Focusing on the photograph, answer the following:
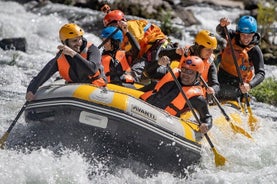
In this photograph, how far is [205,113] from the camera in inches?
303

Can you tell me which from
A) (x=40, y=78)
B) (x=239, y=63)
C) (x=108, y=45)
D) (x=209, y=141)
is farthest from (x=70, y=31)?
(x=239, y=63)

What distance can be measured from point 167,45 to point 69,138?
280 cm

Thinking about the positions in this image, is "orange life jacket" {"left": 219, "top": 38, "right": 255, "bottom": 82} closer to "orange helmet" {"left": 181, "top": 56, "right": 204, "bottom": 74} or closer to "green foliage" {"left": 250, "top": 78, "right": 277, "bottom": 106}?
"orange helmet" {"left": 181, "top": 56, "right": 204, "bottom": 74}

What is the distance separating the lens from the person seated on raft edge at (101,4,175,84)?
939 centimetres

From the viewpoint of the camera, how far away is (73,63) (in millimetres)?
7809

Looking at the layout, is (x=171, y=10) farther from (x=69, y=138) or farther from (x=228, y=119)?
(x=69, y=138)

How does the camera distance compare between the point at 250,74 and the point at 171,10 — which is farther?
the point at 171,10

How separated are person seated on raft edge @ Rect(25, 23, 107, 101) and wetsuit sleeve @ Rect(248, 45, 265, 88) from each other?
2261 mm

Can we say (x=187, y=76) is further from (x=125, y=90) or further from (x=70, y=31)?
(x=70, y=31)

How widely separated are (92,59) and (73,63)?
0.74ft

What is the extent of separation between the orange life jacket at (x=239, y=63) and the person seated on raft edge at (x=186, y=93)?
1.53 meters

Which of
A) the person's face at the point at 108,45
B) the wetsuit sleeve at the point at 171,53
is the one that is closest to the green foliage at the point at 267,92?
the wetsuit sleeve at the point at 171,53

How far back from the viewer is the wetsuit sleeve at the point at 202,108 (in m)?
7.64

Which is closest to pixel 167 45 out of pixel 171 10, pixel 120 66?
pixel 120 66
